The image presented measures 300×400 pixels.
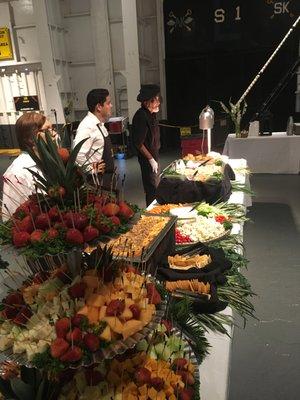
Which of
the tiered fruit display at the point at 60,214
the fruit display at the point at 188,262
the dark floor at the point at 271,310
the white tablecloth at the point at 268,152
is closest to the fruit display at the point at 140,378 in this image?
the tiered fruit display at the point at 60,214

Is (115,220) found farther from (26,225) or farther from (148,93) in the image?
(148,93)

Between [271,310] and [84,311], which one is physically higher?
[84,311]

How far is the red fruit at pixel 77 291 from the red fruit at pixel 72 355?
0.56 feet

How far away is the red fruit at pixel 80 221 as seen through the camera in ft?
3.32

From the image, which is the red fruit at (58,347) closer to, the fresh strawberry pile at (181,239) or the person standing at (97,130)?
the fresh strawberry pile at (181,239)

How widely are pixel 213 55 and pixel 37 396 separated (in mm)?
9452

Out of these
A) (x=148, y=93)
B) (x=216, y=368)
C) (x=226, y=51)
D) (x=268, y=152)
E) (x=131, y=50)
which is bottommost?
(x=268, y=152)

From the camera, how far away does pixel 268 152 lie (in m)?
6.21

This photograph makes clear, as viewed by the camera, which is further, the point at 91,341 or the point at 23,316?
the point at 23,316

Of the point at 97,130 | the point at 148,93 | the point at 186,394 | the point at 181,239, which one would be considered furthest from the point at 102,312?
the point at 148,93

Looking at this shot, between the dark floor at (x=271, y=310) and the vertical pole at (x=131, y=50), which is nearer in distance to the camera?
the dark floor at (x=271, y=310)

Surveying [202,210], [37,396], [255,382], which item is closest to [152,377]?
[37,396]

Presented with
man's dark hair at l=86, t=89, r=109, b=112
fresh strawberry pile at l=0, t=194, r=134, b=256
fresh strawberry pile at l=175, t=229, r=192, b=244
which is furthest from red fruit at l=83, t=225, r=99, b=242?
man's dark hair at l=86, t=89, r=109, b=112

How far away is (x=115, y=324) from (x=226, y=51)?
30.6 ft
